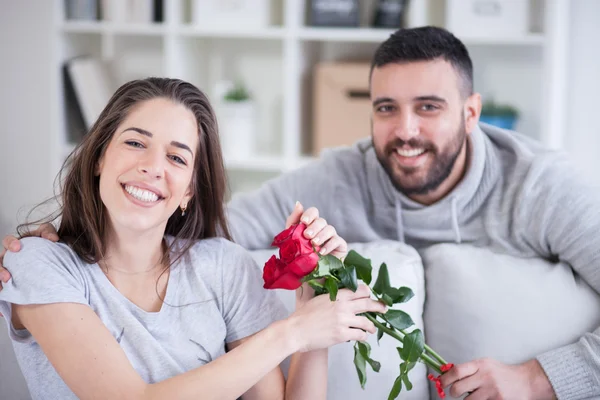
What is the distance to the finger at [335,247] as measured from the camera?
4.50 feet

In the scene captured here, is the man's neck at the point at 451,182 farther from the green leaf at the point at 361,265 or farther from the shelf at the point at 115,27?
the shelf at the point at 115,27

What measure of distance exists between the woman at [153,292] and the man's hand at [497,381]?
267 millimetres

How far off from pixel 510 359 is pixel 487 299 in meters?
0.14

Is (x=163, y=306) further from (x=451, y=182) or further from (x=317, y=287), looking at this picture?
(x=451, y=182)

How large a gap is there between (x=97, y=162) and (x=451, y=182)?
98 centimetres

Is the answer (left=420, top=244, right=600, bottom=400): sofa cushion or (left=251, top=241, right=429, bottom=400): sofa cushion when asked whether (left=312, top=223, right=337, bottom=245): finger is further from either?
(left=420, top=244, right=600, bottom=400): sofa cushion

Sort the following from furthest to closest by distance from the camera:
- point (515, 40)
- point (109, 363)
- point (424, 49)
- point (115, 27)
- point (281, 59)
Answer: point (281, 59) < point (115, 27) < point (515, 40) < point (424, 49) < point (109, 363)

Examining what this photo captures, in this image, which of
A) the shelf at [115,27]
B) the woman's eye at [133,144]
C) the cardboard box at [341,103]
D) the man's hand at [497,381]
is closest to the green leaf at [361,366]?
the man's hand at [497,381]

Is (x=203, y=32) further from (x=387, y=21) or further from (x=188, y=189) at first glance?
(x=188, y=189)

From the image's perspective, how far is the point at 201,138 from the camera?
148 cm

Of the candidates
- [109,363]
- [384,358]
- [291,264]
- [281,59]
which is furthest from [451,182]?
[281,59]

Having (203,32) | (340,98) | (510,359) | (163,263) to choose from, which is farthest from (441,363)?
→ (203,32)

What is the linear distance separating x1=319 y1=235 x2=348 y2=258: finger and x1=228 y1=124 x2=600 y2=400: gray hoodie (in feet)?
1.55

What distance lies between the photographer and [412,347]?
4.34 feet
